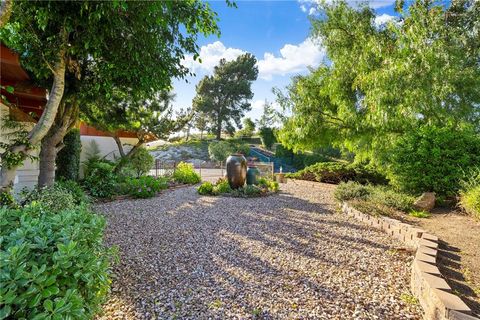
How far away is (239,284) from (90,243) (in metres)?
1.45

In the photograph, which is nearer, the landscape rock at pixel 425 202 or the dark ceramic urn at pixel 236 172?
the landscape rock at pixel 425 202

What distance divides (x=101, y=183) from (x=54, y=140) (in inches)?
90.8

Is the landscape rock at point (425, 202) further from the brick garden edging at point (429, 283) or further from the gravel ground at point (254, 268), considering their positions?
the brick garden edging at point (429, 283)

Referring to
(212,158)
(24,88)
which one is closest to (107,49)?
(24,88)

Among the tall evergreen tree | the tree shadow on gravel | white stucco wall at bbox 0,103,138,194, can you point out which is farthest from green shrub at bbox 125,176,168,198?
the tall evergreen tree

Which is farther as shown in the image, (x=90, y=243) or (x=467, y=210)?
(x=467, y=210)

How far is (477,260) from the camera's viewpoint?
337cm

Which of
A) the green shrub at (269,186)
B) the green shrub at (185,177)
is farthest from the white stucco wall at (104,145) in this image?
the green shrub at (269,186)

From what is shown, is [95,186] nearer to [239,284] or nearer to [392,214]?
[239,284]

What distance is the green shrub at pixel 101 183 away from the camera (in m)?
7.47

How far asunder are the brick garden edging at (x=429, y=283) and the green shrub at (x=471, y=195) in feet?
6.17

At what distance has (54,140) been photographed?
18.6 ft

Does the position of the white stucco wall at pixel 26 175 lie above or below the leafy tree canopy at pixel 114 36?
below

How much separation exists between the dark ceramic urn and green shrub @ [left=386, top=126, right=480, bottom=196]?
4100 millimetres
